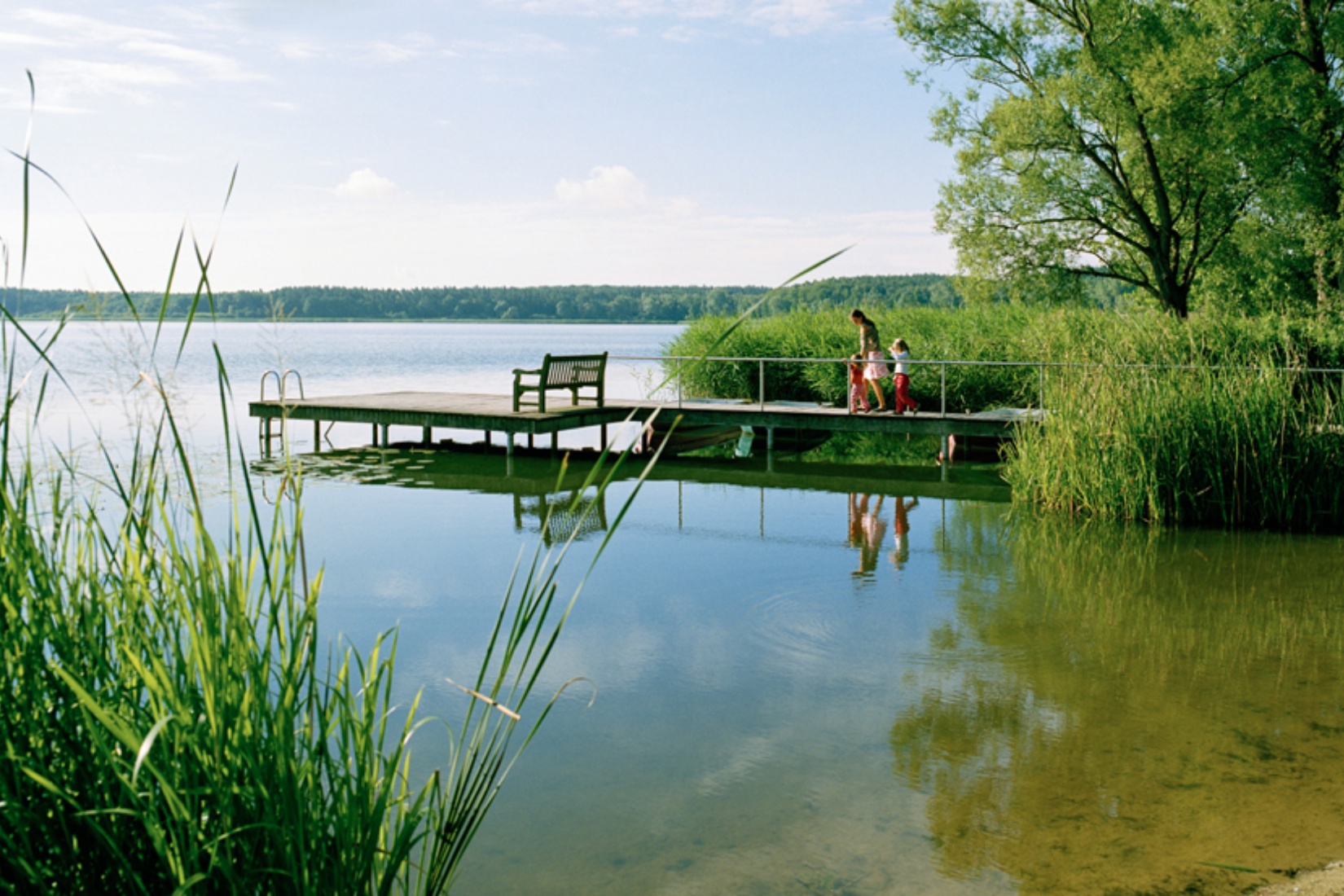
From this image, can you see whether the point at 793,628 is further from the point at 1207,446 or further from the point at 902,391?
the point at 902,391

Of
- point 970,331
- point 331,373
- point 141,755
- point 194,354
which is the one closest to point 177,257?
point 141,755

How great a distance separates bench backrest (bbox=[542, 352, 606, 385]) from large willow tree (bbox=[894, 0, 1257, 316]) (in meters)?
10.8

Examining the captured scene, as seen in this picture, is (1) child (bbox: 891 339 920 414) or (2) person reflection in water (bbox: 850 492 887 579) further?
(1) child (bbox: 891 339 920 414)

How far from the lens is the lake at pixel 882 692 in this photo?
4.02 m

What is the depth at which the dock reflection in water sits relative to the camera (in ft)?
13.3

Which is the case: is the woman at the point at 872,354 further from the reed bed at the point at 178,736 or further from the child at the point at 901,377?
the reed bed at the point at 178,736

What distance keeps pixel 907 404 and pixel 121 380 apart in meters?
13.1

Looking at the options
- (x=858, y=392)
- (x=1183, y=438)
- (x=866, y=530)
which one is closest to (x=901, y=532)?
(x=866, y=530)

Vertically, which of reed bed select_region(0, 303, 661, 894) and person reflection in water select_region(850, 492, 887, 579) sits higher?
reed bed select_region(0, 303, 661, 894)

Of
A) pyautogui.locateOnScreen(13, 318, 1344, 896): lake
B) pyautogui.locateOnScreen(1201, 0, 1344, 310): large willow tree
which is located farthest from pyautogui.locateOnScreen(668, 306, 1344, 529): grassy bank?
pyautogui.locateOnScreen(1201, 0, 1344, 310): large willow tree

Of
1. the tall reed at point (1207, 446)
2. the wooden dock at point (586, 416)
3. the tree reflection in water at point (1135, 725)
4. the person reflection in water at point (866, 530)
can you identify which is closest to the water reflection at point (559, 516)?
the wooden dock at point (586, 416)

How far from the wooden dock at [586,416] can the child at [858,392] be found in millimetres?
129

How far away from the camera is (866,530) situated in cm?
1066

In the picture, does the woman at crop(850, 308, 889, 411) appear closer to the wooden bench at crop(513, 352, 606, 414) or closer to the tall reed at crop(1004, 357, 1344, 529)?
the wooden bench at crop(513, 352, 606, 414)
